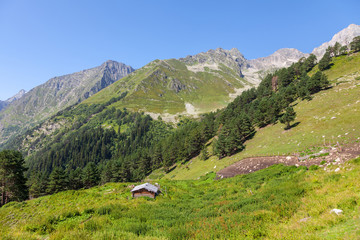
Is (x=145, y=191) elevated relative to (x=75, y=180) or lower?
elevated

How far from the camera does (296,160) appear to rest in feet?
86.8

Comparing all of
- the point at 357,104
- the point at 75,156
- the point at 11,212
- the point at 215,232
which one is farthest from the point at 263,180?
the point at 75,156

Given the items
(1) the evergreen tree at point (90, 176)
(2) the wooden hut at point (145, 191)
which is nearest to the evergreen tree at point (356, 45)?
(2) the wooden hut at point (145, 191)

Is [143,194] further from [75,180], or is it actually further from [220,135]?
[75,180]

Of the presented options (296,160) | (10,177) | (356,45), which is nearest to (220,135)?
(296,160)

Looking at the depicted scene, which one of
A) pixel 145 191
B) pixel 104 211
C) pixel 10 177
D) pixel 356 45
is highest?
pixel 356 45

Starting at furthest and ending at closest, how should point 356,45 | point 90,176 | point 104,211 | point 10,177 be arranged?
1. point 356,45
2. point 90,176
3. point 10,177
4. point 104,211

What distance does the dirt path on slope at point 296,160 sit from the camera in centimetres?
2116

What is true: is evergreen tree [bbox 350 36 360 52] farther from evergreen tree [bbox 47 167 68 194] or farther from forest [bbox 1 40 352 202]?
evergreen tree [bbox 47 167 68 194]

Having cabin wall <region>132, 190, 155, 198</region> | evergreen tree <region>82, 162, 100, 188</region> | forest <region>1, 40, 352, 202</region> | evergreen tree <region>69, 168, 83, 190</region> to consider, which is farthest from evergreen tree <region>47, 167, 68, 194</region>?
cabin wall <region>132, 190, 155, 198</region>

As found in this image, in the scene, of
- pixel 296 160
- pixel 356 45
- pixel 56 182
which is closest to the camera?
pixel 296 160

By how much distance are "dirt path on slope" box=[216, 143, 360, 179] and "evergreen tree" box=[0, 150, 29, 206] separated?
53.2 m

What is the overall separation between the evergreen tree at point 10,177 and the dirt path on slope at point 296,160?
53208mm

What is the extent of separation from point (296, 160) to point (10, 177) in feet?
209
